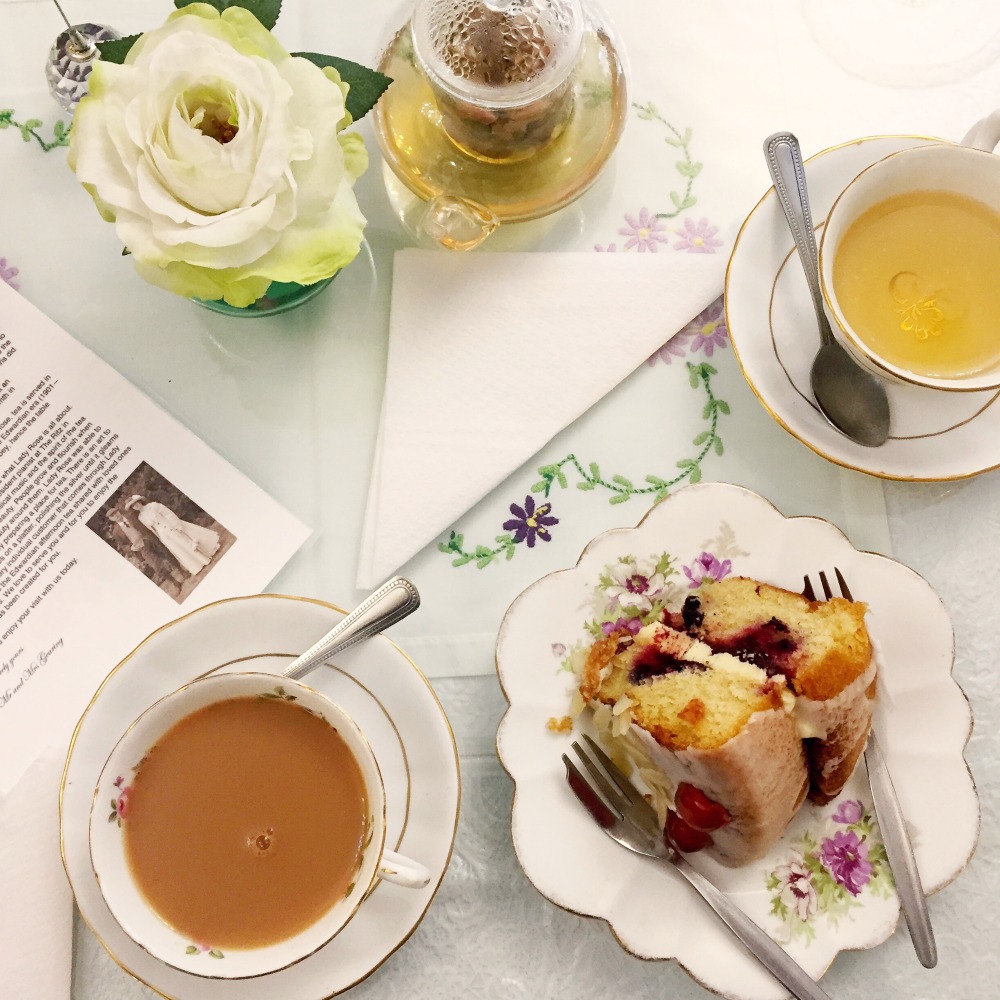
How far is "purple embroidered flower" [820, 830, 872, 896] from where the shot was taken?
0.92m

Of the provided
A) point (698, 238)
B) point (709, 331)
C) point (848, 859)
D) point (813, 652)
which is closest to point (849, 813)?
point (848, 859)

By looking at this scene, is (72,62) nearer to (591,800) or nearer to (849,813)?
(591,800)

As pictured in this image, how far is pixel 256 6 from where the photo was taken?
0.83 m

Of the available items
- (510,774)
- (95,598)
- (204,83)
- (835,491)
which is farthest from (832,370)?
(95,598)

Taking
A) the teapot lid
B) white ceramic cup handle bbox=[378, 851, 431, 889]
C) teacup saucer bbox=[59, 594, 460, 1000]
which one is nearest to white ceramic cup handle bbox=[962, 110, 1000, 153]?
the teapot lid

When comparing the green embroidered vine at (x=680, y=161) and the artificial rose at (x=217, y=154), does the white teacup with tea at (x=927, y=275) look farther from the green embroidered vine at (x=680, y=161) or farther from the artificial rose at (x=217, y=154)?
the artificial rose at (x=217, y=154)

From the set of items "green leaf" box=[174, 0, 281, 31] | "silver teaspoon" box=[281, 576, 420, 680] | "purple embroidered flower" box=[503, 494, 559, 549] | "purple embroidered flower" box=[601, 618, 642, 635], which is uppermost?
"green leaf" box=[174, 0, 281, 31]

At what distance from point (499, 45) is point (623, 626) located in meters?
0.59

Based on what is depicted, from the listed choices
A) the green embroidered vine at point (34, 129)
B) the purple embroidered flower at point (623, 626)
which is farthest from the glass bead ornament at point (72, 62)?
the purple embroidered flower at point (623, 626)

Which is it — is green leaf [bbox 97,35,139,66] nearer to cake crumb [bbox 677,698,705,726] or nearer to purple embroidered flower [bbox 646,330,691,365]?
purple embroidered flower [bbox 646,330,691,365]

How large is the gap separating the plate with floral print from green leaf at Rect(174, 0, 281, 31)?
576 mm

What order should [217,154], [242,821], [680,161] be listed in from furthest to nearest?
[680,161]
[242,821]
[217,154]

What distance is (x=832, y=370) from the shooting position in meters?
0.98

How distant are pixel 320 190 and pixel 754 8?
633mm
